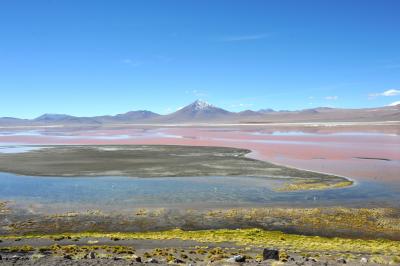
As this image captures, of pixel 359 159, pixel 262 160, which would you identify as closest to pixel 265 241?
pixel 262 160

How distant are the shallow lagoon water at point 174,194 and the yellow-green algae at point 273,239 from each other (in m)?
4.37

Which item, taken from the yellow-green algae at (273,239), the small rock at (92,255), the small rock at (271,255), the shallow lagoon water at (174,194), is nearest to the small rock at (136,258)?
the small rock at (92,255)

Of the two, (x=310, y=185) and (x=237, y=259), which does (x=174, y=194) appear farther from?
(x=237, y=259)

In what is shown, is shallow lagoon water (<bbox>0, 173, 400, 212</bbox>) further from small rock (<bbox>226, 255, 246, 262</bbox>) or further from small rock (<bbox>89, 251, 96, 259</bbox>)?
small rock (<bbox>226, 255, 246, 262</bbox>)

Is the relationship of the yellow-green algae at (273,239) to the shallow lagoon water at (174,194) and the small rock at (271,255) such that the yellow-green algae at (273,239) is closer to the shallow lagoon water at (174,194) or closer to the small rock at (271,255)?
the small rock at (271,255)

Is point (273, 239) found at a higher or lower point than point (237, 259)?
lower

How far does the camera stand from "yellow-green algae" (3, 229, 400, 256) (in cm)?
1412

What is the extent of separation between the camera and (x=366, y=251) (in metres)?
13.7

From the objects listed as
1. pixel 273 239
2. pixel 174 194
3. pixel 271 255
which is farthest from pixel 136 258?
pixel 174 194

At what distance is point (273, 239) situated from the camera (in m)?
15.5

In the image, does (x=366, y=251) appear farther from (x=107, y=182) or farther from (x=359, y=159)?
(x=359, y=159)

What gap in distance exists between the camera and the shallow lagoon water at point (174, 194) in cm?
2144

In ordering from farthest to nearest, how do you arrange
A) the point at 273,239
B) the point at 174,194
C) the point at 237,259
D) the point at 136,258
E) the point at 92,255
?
1. the point at 174,194
2. the point at 273,239
3. the point at 92,255
4. the point at 136,258
5. the point at 237,259

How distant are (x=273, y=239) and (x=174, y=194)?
31.7ft
